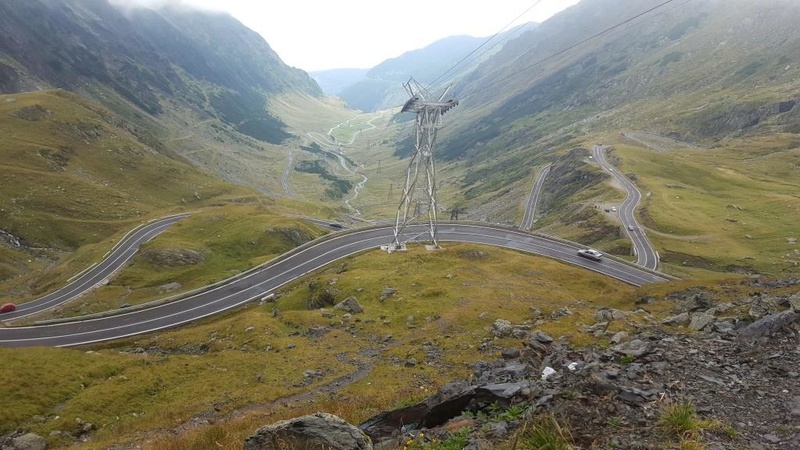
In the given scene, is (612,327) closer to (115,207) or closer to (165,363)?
(165,363)

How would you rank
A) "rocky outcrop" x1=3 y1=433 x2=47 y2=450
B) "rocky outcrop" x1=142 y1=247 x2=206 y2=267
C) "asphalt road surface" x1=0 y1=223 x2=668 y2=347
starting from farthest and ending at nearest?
1. "rocky outcrop" x1=142 y1=247 x2=206 y2=267
2. "asphalt road surface" x1=0 y1=223 x2=668 y2=347
3. "rocky outcrop" x1=3 y1=433 x2=47 y2=450

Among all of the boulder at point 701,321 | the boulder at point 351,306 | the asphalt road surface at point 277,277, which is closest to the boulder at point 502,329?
the boulder at point 701,321

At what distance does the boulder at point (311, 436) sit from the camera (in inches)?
505

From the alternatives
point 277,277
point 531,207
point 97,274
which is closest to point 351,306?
point 277,277

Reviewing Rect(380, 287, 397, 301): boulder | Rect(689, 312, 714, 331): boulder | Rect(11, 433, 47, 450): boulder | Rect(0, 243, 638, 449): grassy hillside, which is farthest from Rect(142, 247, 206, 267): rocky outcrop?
Rect(689, 312, 714, 331): boulder

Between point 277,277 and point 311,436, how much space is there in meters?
69.8

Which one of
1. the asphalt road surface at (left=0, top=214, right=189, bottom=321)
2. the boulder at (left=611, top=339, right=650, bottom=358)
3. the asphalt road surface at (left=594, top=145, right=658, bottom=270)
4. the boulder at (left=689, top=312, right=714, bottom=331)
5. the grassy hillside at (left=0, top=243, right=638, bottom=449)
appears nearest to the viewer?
the boulder at (left=611, top=339, right=650, bottom=358)

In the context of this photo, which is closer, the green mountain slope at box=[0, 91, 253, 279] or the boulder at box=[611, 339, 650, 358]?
the boulder at box=[611, 339, 650, 358]

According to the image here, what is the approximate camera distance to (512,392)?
50.8 feet

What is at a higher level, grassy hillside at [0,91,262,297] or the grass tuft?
grassy hillside at [0,91,262,297]

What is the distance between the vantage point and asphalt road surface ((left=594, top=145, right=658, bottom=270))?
100m

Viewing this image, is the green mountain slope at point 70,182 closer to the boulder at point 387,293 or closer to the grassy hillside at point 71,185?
the grassy hillside at point 71,185

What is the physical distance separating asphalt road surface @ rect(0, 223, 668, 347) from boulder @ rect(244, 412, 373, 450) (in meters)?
58.1

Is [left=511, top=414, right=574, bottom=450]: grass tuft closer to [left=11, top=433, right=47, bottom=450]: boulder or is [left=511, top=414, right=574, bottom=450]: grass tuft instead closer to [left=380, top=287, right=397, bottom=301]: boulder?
[left=11, top=433, right=47, bottom=450]: boulder
